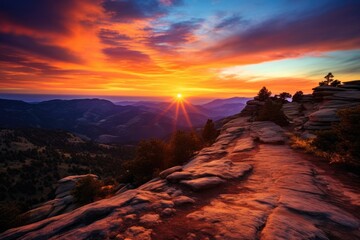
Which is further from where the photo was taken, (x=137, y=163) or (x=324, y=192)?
(x=137, y=163)

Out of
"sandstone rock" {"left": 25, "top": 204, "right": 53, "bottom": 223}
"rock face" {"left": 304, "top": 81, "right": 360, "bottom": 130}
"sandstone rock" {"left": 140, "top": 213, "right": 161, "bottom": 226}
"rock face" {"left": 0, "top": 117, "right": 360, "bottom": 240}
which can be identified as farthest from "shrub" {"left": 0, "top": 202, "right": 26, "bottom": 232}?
"rock face" {"left": 304, "top": 81, "right": 360, "bottom": 130}

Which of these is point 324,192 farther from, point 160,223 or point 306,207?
point 160,223

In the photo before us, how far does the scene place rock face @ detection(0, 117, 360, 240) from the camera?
6867 mm

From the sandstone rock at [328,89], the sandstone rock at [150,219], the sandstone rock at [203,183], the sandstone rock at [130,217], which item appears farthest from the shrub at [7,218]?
the sandstone rock at [328,89]

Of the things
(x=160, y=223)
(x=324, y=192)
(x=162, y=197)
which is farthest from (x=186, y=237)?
(x=324, y=192)

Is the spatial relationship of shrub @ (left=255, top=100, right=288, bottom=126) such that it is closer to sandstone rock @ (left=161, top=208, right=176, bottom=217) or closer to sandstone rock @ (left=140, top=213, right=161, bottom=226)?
sandstone rock @ (left=161, top=208, right=176, bottom=217)

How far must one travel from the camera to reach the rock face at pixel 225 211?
6.87 m

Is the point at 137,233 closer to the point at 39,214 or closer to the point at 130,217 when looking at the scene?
the point at 130,217

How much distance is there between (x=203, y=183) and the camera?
11.3 m

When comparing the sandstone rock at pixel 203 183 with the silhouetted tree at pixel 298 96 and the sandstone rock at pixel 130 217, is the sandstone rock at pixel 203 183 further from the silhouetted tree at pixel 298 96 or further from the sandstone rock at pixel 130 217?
the silhouetted tree at pixel 298 96

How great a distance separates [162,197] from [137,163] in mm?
15413

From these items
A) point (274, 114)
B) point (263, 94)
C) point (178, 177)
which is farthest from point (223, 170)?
point (263, 94)

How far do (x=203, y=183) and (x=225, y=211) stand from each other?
3035 mm

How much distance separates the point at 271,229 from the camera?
6.64m
